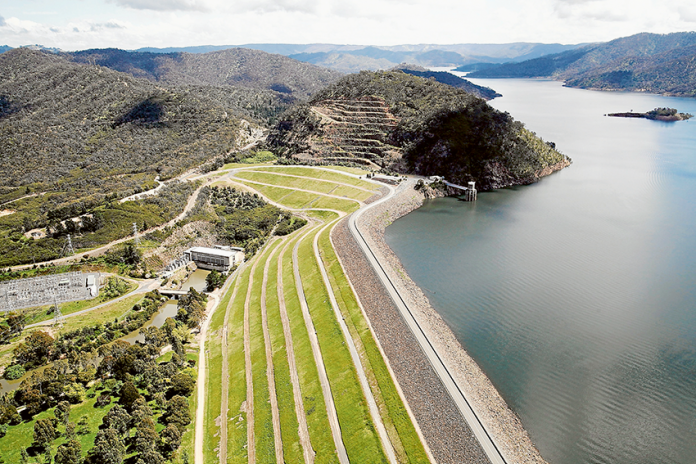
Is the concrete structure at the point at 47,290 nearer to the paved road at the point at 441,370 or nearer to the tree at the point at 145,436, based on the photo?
the tree at the point at 145,436

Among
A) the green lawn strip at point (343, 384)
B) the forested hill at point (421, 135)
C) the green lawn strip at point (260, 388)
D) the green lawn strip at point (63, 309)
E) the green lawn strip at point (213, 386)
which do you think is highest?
the forested hill at point (421, 135)

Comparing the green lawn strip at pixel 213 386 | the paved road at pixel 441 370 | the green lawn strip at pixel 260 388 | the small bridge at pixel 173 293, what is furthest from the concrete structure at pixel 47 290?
the paved road at pixel 441 370

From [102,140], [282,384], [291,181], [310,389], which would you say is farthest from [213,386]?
[102,140]

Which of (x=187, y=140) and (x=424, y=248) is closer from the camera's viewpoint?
(x=424, y=248)

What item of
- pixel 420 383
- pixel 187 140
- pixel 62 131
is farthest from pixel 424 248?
pixel 62 131

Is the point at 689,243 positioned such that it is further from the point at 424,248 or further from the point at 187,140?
the point at 187,140
